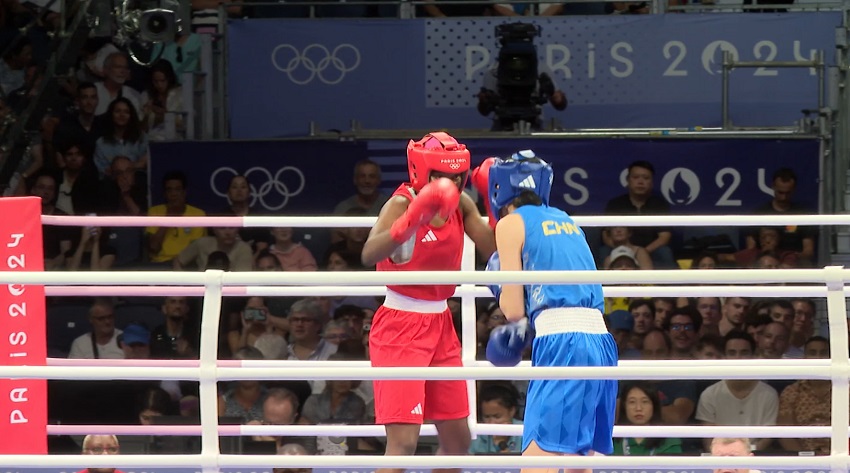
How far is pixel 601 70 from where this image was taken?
8609 millimetres

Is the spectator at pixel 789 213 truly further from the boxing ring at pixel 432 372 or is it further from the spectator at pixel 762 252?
the boxing ring at pixel 432 372

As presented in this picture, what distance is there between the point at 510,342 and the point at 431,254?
1.82 ft

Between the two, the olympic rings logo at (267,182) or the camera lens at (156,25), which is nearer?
the camera lens at (156,25)

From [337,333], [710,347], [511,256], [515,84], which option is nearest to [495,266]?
[511,256]

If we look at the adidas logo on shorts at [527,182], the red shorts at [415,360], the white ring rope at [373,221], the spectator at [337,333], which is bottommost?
the spectator at [337,333]

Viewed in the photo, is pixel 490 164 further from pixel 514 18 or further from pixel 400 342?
pixel 514 18

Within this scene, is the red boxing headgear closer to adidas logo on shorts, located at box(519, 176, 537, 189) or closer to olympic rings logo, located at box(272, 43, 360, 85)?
adidas logo on shorts, located at box(519, 176, 537, 189)

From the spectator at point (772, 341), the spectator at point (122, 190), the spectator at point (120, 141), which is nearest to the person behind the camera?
the spectator at point (772, 341)

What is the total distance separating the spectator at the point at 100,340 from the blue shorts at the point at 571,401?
4006mm

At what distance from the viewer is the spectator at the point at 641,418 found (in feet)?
20.4

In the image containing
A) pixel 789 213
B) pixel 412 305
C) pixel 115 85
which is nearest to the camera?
pixel 412 305

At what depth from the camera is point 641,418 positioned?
20.9 ft

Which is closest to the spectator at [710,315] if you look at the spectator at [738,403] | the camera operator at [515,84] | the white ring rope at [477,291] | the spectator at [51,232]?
the spectator at [738,403]

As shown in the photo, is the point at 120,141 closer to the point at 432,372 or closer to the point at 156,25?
the point at 156,25
